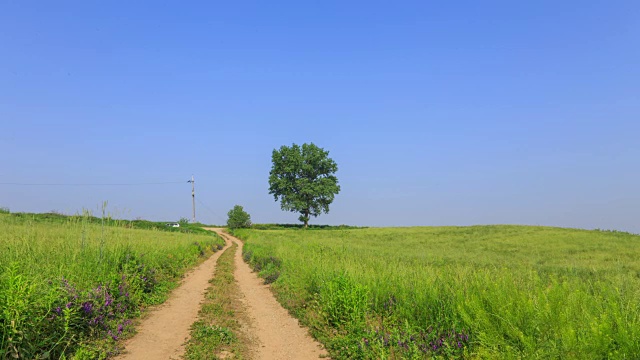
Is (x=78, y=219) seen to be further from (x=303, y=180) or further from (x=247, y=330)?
(x=303, y=180)

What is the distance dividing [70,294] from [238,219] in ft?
273

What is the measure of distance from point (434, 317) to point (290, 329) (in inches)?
137

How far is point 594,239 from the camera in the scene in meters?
30.9

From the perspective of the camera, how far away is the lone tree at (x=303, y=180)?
245ft

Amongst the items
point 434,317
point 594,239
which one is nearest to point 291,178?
point 594,239

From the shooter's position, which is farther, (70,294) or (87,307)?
(87,307)

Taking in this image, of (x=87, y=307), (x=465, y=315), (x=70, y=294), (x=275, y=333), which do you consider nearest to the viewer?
(x=465, y=315)

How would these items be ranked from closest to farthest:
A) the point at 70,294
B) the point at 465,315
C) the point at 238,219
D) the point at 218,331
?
1. the point at 465,315
2. the point at 70,294
3. the point at 218,331
4. the point at 238,219

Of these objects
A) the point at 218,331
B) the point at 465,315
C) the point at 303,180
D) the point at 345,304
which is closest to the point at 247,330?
the point at 218,331

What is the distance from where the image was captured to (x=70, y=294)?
6.77m

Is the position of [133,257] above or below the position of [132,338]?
above

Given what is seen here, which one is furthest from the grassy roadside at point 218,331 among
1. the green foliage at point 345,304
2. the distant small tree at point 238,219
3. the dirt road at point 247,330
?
the distant small tree at point 238,219

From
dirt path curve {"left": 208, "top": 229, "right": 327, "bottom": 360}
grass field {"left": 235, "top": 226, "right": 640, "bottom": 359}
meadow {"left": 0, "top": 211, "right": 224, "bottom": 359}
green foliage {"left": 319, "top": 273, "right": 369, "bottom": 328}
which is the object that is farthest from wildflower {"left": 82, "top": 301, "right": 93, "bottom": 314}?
green foliage {"left": 319, "top": 273, "right": 369, "bottom": 328}

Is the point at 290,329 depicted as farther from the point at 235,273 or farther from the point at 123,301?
the point at 235,273
